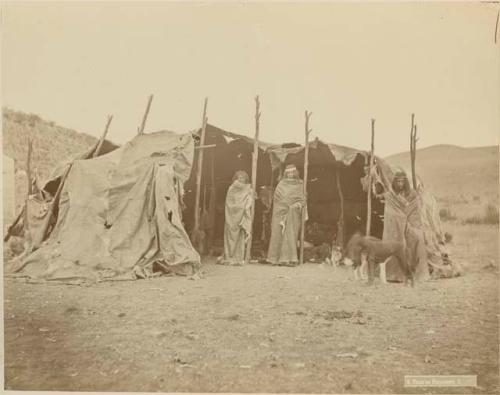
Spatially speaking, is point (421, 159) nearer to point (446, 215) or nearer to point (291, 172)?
point (446, 215)

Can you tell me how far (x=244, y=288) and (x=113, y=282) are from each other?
A: 135 cm

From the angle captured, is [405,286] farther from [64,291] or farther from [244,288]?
[64,291]

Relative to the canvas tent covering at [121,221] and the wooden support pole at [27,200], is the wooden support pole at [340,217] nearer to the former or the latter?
the canvas tent covering at [121,221]

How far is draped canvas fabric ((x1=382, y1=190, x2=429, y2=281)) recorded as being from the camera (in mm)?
6500

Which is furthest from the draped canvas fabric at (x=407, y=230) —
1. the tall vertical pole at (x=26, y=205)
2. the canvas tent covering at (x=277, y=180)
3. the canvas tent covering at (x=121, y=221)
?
the tall vertical pole at (x=26, y=205)

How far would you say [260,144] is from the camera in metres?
8.00

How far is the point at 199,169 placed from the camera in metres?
7.50

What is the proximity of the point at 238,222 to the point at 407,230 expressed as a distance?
84.1 inches

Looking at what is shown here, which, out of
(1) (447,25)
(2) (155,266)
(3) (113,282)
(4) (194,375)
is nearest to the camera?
(4) (194,375)

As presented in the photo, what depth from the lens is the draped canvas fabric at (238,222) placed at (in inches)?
301

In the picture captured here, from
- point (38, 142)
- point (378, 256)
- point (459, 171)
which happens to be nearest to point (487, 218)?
point (459, 171)

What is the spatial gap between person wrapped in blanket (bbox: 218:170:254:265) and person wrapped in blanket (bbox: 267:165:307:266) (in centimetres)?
35

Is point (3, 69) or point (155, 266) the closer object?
point (3, 69)

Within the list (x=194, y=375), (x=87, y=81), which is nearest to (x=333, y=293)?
(x=194, y=375)
